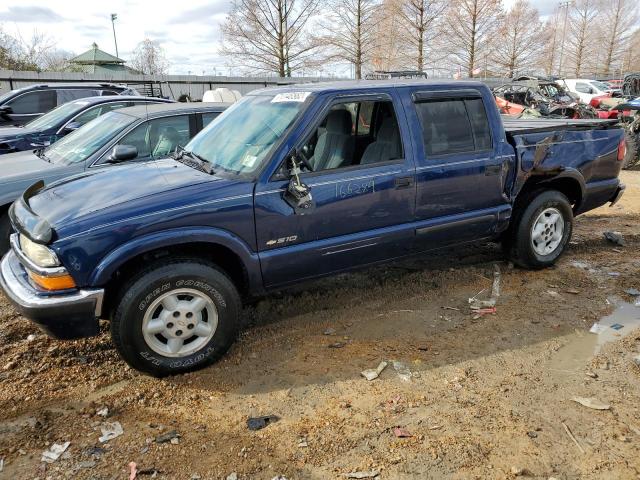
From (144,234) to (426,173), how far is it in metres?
2.21

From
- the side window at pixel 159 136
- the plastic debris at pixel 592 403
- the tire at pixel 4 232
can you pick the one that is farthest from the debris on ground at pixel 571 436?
the tire at pixel 4 232

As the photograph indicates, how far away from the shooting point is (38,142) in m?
7.32

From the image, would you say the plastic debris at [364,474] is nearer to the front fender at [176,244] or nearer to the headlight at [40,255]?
the front fender at [176,244]

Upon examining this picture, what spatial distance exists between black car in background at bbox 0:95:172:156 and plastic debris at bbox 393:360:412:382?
6.10 meters

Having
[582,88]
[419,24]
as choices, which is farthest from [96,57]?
[582,88]

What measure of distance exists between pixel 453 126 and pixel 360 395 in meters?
2.39

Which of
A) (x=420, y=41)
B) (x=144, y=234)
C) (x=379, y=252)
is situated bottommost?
(x=379, y=252)

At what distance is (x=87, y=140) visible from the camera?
584 centimetres

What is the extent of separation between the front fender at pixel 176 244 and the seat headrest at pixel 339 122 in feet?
4.05

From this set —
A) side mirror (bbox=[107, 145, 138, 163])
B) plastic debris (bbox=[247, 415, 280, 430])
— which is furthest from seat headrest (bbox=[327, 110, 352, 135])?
side mirror (bbox=[107, 145, 138, 163])

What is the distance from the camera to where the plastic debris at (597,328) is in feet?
13.2

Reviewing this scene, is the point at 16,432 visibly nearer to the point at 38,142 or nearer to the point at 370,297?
the point at 370,297

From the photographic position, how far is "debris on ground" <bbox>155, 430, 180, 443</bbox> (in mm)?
2828

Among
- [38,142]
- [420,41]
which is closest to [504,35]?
[420,41]
